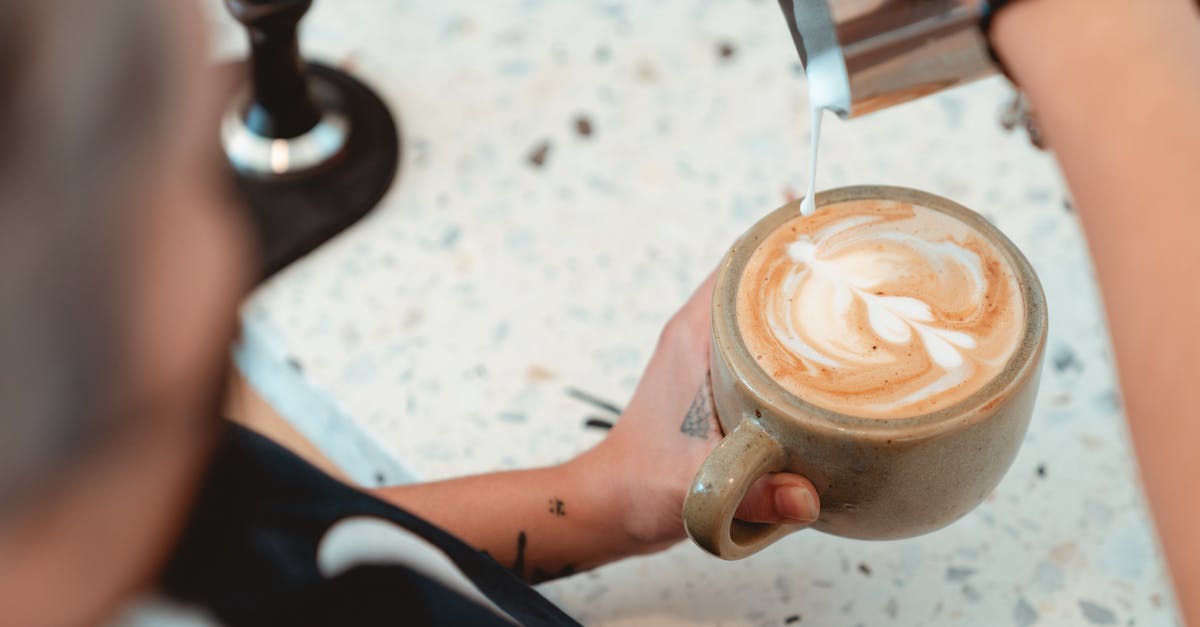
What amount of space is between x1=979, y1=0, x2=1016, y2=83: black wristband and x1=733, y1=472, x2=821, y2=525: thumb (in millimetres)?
216

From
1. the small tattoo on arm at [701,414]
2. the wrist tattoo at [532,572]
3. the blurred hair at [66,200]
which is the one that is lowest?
the wrist tattoo at [532,572]

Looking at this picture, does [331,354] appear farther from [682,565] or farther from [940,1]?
[940,1]

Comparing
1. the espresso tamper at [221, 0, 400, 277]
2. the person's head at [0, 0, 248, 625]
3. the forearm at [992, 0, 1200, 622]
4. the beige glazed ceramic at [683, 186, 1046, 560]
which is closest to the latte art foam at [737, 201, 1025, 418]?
the beige glazed ceramic at [683, 186, 1046, 560]

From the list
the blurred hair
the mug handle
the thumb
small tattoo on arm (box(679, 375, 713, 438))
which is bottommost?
small tattoo on arm (box(679, 375, 713, 438))

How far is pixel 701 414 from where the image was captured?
0.69 meters

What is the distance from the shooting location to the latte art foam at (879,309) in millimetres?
605

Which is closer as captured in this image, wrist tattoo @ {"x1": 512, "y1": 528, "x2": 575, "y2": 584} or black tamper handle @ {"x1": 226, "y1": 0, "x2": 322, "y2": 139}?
wrist tattoo @ {"x1": 512, "y1": 528, "x2": 575, "y2": 584}

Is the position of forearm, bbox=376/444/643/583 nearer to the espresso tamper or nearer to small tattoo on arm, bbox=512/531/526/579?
small tattoo on arm, bbox=512/531/526/579

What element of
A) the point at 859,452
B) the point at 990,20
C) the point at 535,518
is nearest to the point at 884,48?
the point at 990,20

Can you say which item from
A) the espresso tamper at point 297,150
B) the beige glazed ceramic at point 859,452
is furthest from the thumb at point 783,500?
the espresso tamper at point 297,150

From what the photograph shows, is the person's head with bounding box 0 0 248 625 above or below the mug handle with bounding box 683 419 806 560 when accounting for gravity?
above

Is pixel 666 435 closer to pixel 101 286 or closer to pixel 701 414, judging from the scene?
pixel 701 414

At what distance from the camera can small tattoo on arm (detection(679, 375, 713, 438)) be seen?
0.68 m

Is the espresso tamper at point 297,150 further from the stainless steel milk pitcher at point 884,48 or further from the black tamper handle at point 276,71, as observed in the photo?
the stainless steel milk pitcher at point 884,48
